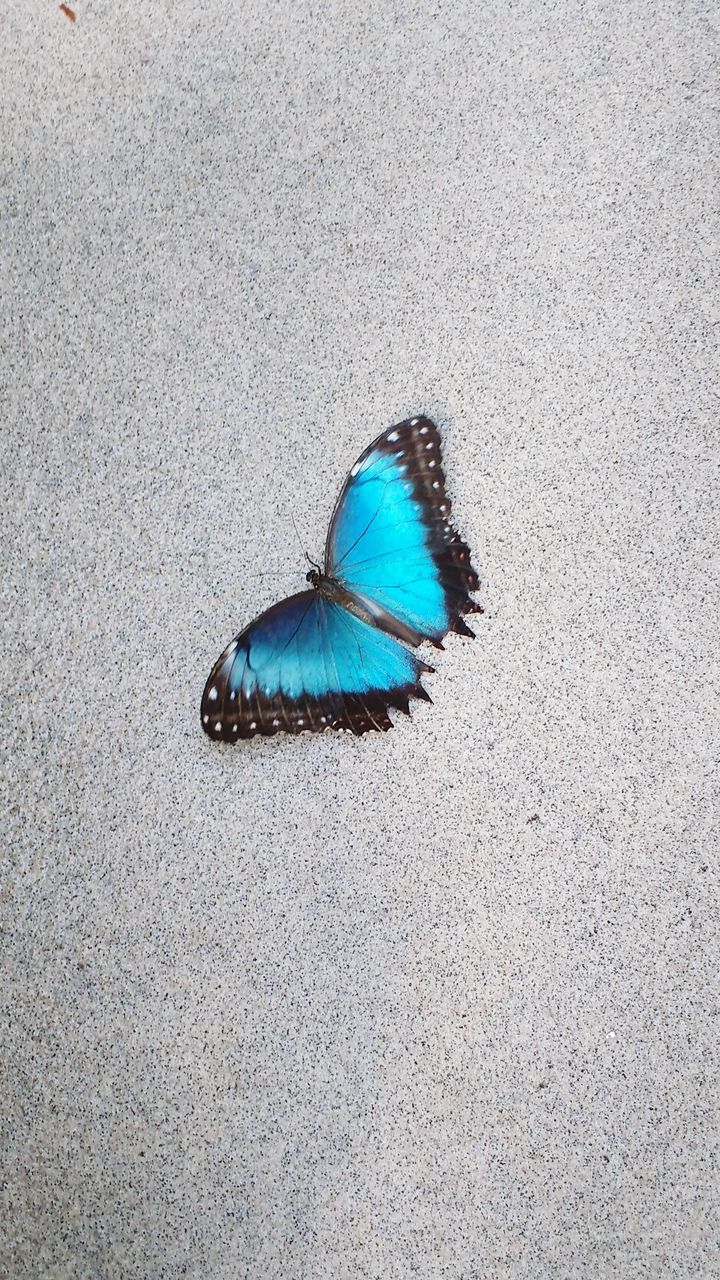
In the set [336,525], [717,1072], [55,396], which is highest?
[55,396]

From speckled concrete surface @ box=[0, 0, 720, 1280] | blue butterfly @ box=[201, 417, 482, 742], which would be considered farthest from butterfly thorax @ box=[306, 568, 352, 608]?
speckled concrete surface @ box=[0, 0, 720, 1280]

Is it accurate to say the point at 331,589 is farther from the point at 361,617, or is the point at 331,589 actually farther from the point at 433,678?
the point at 433,678

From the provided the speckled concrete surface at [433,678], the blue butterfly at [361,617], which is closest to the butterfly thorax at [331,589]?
the blue butterfly at [361,617]

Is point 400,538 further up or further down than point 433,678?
further up

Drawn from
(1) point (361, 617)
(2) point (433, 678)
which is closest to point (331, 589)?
(1) point (361, 617)

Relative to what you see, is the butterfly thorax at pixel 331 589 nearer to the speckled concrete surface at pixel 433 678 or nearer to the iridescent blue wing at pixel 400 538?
the iridescent blue wing at pixel 400 538

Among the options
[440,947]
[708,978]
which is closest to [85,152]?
[440,947]

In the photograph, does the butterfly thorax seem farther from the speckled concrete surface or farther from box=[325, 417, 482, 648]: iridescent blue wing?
the speckled concrete surface

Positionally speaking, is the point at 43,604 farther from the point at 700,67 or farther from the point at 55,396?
the point at 700,67
